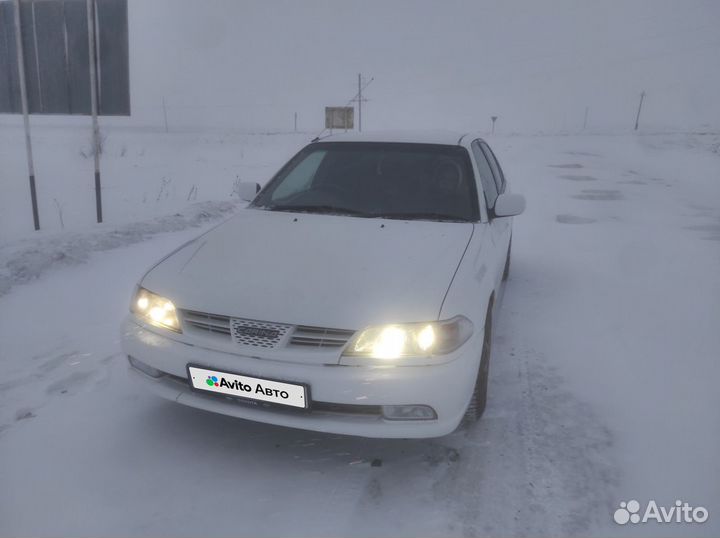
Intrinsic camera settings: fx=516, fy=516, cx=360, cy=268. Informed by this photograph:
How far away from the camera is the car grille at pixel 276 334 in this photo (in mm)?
2287

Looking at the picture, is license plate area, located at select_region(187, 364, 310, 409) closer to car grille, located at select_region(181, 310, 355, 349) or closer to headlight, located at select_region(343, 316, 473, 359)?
car grille, located at select_region(181, 310, 355, 349)

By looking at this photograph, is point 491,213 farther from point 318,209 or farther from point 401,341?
point 401,341

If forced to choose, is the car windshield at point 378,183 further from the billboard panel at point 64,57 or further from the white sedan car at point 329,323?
the billboard panel at point 64,57

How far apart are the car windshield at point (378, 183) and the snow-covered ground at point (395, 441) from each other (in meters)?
1.23

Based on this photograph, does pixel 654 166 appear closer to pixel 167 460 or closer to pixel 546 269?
pixel 546 269

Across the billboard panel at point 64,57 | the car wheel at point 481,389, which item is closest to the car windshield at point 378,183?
the car wheel at point 481,389

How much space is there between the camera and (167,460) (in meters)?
2.61

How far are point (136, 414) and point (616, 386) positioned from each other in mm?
2972

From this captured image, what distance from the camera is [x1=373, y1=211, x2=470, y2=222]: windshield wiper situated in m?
3.37

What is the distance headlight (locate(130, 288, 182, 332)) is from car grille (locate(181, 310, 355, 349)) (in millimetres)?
277

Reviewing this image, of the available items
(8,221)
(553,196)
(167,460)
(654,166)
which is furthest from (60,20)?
(654,166)

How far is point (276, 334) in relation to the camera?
232 cm

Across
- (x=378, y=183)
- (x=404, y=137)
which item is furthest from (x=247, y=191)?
(x=404, y=137)

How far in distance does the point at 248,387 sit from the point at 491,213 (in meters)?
2.11
